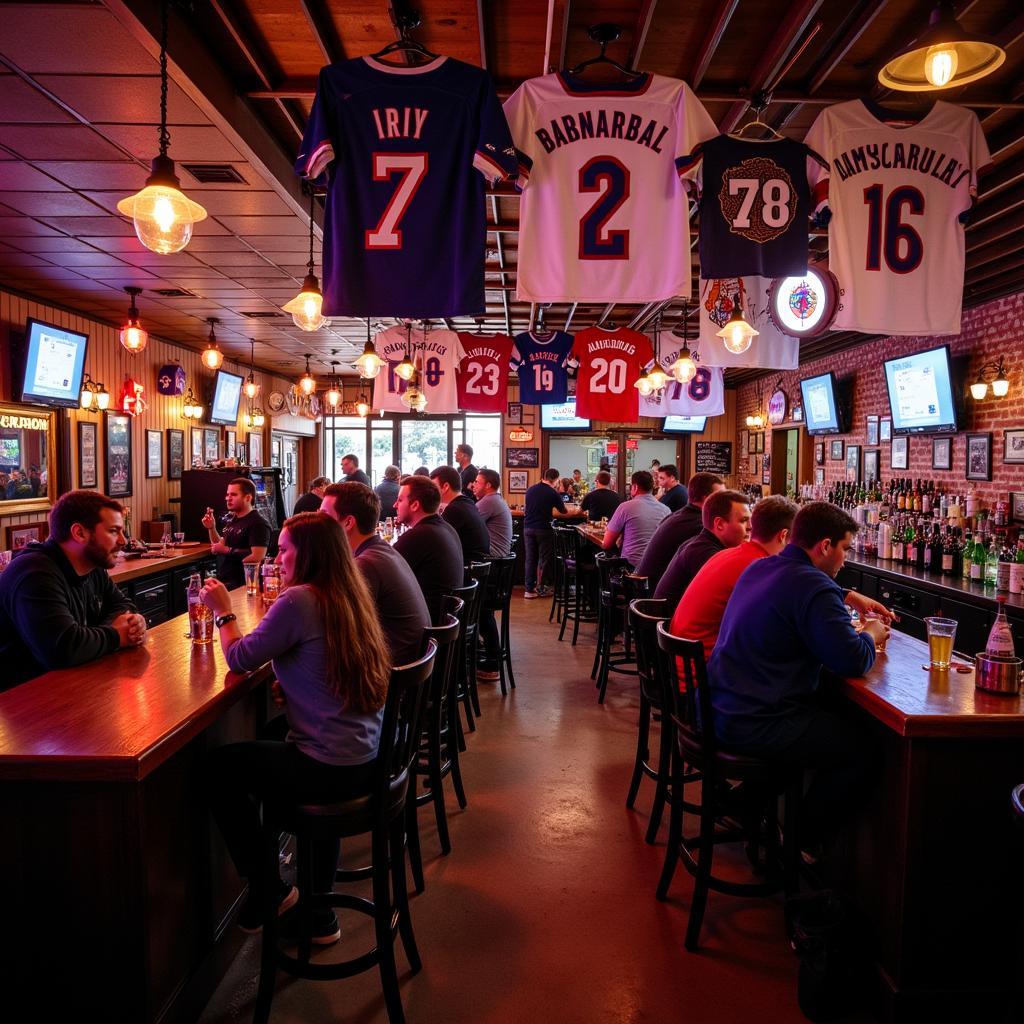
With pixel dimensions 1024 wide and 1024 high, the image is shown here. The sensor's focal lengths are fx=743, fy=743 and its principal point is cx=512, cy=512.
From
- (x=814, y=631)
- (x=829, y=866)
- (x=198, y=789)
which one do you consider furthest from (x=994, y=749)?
(x=198, y=789)

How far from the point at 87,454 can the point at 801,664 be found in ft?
26.8

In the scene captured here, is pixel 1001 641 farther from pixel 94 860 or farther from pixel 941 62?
pixel 94 860

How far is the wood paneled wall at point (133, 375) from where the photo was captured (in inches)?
280

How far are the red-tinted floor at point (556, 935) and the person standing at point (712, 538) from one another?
1183 millimetres

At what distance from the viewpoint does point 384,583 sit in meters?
3.23

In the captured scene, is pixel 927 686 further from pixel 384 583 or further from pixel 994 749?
pixel 384 583

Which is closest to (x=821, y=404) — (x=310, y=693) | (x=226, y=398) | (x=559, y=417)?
(x=559, y=417)

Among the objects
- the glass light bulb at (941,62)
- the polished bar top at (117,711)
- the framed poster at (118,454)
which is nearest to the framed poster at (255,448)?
the framed poster at (118,454)

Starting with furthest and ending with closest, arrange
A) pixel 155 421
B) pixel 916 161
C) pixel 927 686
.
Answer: pixel 155 421
pixel 916 161
pixel 927 686

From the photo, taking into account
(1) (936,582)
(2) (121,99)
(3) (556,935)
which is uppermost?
(2) (121,99)

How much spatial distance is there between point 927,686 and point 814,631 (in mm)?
413

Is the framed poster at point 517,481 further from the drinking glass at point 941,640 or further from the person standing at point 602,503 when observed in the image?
the drinking glass at point 941,640

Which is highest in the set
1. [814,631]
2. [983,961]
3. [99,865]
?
[814,631]

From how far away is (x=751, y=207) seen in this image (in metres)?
3.35
